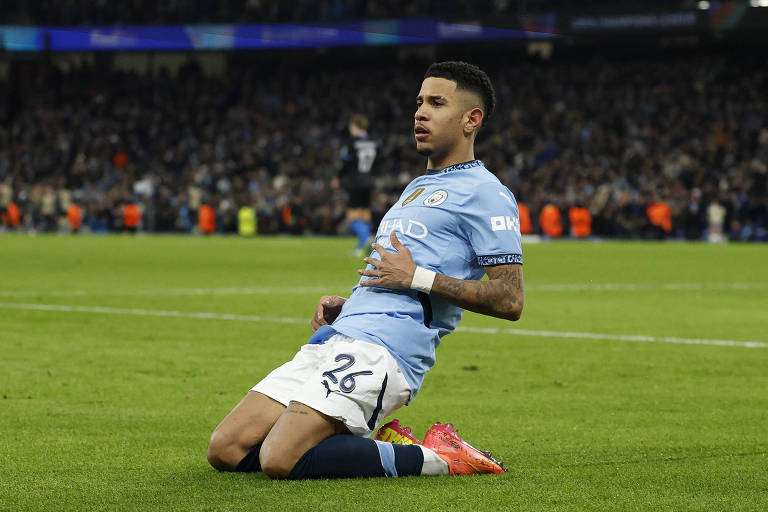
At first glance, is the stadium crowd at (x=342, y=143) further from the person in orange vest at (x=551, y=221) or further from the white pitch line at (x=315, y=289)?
the white pitch line at (x=315, y=289)

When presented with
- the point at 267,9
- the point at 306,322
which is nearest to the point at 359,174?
the point at 306,322

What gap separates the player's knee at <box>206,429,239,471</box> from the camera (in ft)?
15.3

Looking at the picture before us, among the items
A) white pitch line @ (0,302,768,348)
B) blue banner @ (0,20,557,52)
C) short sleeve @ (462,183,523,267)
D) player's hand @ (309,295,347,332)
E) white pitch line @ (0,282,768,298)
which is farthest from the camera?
blue banner @ (0,20,557,52)

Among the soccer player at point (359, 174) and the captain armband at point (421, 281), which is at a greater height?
the captain armband at point (421, 281)

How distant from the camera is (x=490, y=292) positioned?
180 inches

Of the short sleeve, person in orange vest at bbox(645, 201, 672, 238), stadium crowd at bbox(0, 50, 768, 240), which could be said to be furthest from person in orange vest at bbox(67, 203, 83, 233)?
the short sleeve

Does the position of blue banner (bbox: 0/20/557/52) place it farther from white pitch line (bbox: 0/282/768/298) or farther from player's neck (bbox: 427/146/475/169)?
player's neck (bbox: 427/146/475/169)

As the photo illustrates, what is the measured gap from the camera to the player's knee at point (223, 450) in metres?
4.66

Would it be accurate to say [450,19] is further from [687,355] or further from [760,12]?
[687,355]

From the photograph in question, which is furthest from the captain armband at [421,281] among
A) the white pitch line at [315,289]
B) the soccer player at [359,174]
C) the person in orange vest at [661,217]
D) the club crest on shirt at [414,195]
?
the person in orange vest at [661,217]

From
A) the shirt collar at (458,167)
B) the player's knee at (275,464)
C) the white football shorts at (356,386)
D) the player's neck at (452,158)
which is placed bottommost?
the player's knee at (275,464)

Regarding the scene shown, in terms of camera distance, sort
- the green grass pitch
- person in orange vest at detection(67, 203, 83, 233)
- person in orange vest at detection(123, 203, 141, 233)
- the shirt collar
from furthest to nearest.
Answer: person in orange vest at detection(67, 203, 83, 233)
person in orange vest at detection(123, 203, 141, 233)
the shirt collar
the green grass pitch

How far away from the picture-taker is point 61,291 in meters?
13.9

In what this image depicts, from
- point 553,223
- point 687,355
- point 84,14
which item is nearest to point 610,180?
point 553,223
